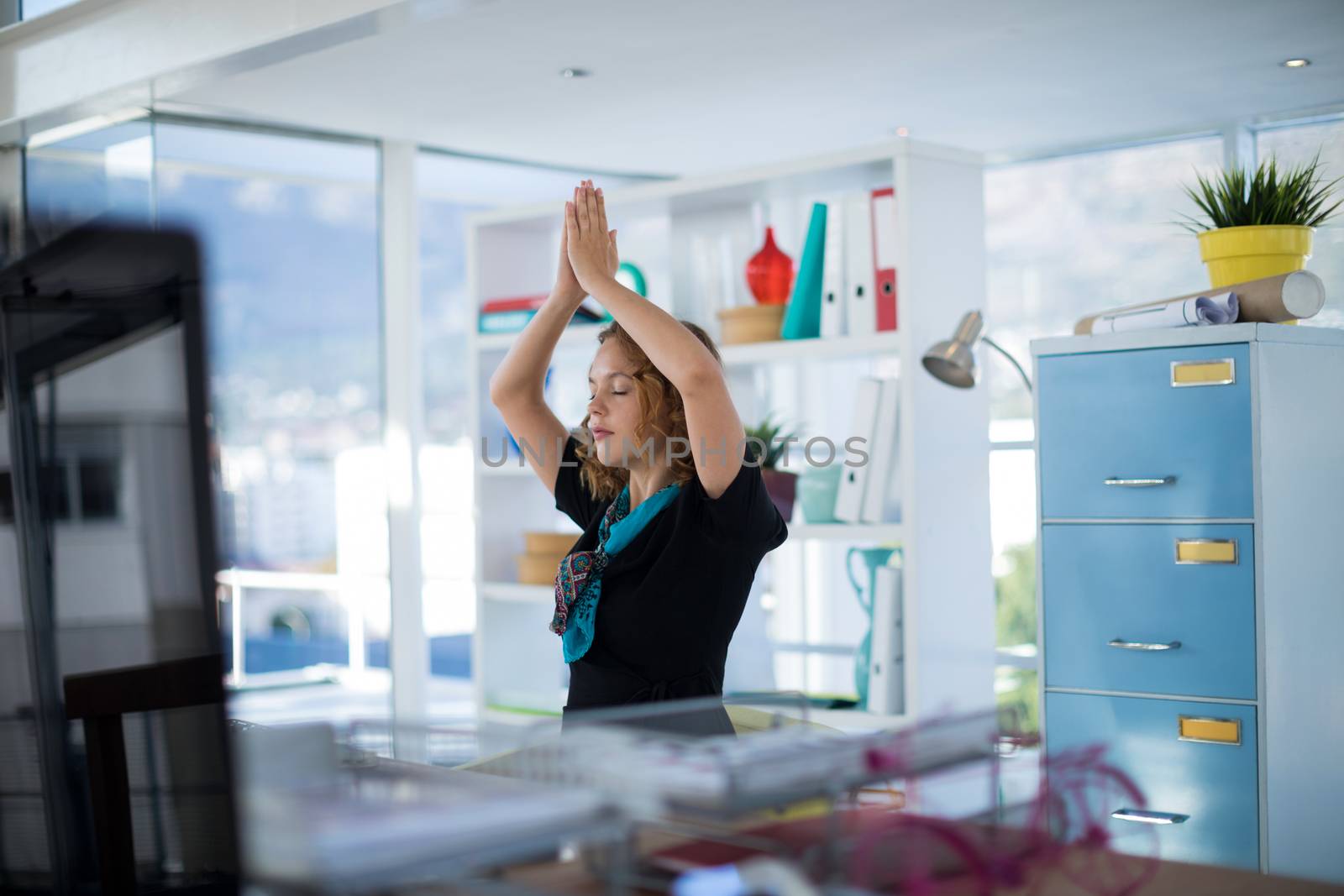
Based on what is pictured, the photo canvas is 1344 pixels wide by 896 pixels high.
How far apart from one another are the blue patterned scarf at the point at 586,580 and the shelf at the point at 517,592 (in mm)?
2112

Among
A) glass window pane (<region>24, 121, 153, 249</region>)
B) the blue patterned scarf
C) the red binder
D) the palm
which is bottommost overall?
the blue patterned scarf

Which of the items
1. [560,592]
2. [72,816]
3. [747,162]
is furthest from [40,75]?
[72,816]

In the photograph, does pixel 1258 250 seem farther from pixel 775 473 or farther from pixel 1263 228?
pixel 775 473

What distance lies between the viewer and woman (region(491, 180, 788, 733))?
1568mm

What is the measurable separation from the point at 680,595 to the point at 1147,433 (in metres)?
1.31

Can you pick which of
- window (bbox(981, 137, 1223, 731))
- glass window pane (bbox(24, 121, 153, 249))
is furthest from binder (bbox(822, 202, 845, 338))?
glass window pane (bbox(24, 121, 153, 249))

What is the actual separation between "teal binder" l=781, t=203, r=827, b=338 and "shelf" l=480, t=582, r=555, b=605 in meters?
1.08

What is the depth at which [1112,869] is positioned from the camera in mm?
881

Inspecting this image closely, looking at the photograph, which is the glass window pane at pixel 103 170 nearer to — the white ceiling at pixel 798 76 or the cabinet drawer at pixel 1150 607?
the white ceiling at pixel 798 76

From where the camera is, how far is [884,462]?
317 centimetres

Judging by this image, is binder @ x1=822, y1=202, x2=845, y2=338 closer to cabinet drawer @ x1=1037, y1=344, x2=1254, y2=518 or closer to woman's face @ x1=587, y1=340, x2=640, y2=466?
cabinet drawer @ x1=1037, y1=344, x2=1254, y2=518

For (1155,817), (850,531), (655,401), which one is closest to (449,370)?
(850,531)

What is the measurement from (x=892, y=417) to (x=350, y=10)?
153cm

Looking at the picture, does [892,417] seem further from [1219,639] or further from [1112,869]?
[1112,869]
